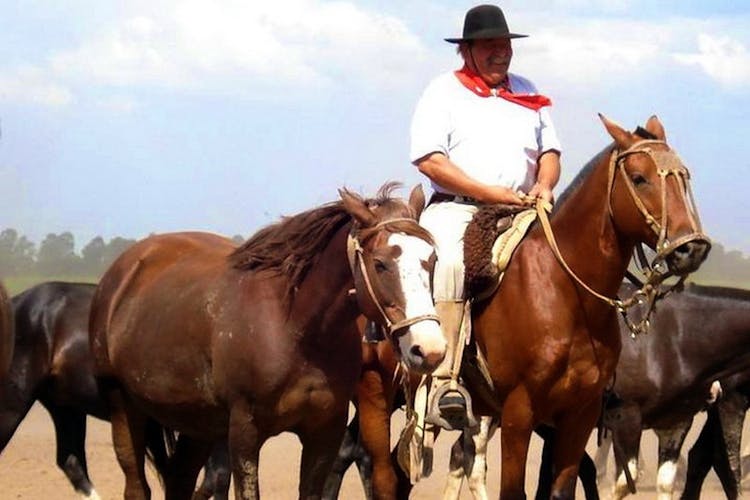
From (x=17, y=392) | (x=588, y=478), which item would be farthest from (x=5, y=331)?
(x=17, y=392)

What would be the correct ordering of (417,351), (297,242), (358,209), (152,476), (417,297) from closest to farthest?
1. (417,351)
2. (417,297)
3. (358,209)
4. (297,242)
5. (152,476)

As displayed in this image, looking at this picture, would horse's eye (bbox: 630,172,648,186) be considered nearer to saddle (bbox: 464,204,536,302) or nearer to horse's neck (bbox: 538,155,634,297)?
horse's neck (bbox: 538,155,634,297)

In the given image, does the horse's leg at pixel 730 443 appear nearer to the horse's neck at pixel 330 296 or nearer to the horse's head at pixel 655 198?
the horse's head at pixel 655 198

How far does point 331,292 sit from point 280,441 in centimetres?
1205

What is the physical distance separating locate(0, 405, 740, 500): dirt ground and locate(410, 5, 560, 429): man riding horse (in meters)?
5.92

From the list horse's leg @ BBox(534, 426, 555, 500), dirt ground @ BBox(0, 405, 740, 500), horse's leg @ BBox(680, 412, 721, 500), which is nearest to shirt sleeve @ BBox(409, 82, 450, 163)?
horse's leg @ BBox(534, 426, 555, 500)

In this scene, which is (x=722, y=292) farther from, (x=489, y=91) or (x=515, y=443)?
(x=515, y=443)

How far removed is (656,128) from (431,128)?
48.4 inches

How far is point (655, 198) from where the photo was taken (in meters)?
8.09

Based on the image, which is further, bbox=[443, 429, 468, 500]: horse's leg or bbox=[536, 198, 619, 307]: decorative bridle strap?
bbox=[443, 429, 468, 500]: horse's leg

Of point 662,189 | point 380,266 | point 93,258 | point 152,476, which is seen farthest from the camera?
point 93,258

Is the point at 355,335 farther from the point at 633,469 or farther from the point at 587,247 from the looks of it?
the point at 633,469

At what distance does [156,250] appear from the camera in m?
10.0

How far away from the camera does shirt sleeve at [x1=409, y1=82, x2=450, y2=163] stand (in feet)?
29.2
